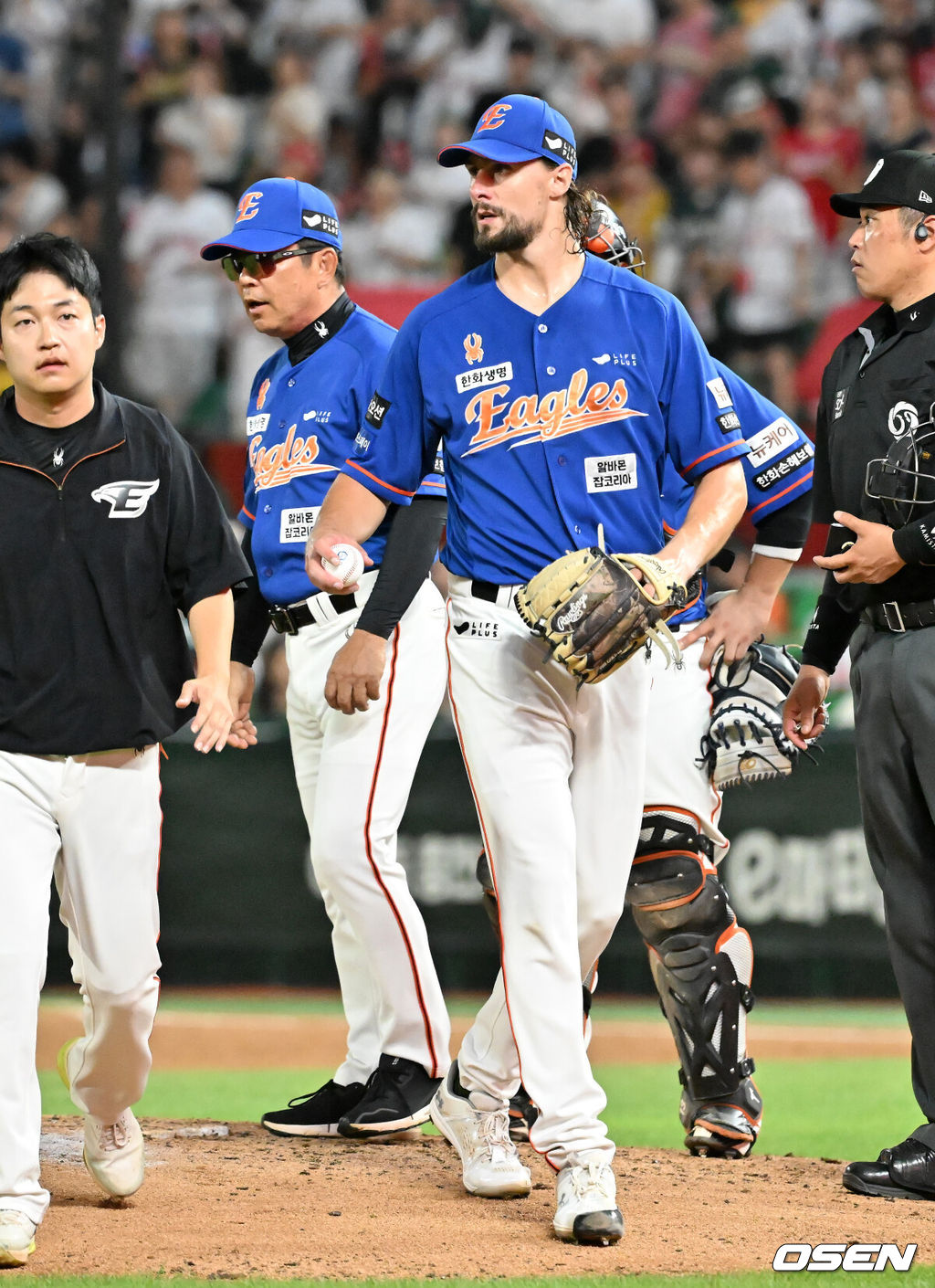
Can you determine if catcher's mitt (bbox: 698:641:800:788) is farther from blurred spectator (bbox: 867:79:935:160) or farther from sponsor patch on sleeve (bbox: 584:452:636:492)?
blurred spectator (bbox: 867:79:935:160)

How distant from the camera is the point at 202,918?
29.8ft

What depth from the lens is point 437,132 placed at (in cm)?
1381

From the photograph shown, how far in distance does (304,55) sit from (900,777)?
11.8 m

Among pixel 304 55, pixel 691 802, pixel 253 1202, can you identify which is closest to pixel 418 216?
pixel 304 55

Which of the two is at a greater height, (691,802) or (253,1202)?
(691,802)

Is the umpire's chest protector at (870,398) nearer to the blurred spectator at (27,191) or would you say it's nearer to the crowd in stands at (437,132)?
the crowd in stands at (437,132)

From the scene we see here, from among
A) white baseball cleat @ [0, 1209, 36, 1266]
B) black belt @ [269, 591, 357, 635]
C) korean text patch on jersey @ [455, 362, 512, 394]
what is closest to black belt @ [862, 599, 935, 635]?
korean text patch on jersey @ [455, 362, 512, 394]

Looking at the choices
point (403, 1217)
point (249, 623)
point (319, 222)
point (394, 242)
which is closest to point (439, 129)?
point (394, 242)

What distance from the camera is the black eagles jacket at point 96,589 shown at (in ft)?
12.6

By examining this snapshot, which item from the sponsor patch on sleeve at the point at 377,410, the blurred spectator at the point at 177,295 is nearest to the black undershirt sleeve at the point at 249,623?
the sponsor patch on sleeve at the point at 377,410

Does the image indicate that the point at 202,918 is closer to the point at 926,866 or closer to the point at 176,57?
the point at 926,866

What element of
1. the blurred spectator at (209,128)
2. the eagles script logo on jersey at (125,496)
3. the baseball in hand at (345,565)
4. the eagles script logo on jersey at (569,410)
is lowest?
the baseball in hand at (345,565)

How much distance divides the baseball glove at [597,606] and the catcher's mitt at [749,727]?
3.90 feet

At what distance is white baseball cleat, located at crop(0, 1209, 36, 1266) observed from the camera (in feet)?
11.6
